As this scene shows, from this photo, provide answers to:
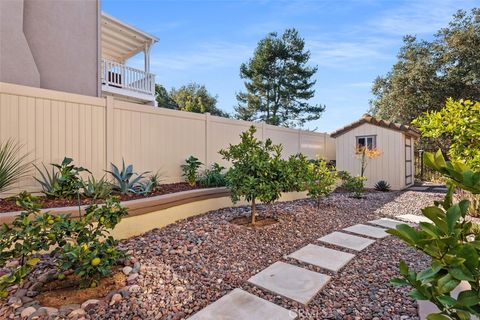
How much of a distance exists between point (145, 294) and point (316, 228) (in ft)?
9.48

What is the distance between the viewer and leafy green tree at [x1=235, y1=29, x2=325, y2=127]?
55.9ft

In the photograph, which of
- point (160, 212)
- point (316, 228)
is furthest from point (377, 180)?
point (160, 212)

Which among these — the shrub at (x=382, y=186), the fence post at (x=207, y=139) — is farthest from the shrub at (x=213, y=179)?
the shrub at (x=382, y=186)

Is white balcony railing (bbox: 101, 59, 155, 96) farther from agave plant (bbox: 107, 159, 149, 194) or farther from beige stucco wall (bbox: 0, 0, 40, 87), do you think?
agave plant (bbox: 107, 159, 149, 194)

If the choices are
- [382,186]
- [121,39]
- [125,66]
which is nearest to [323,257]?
[382,186]

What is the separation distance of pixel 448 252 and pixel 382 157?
984cm

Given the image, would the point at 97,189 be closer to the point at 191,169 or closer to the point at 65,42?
the point at 191,169

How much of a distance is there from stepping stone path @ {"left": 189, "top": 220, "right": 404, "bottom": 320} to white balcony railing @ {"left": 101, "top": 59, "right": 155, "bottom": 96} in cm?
859

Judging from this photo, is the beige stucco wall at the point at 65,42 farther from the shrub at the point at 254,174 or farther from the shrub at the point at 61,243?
the shrub at the point at 61,243

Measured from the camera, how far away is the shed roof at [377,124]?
9.28m

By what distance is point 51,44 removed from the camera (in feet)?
20.9

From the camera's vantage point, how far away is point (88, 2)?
7035 millimetres

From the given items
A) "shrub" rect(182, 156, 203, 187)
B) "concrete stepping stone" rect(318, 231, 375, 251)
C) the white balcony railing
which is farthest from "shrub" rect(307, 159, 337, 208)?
the white balcony railing

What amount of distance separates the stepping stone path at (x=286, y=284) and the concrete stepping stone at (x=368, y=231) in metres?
0.28
